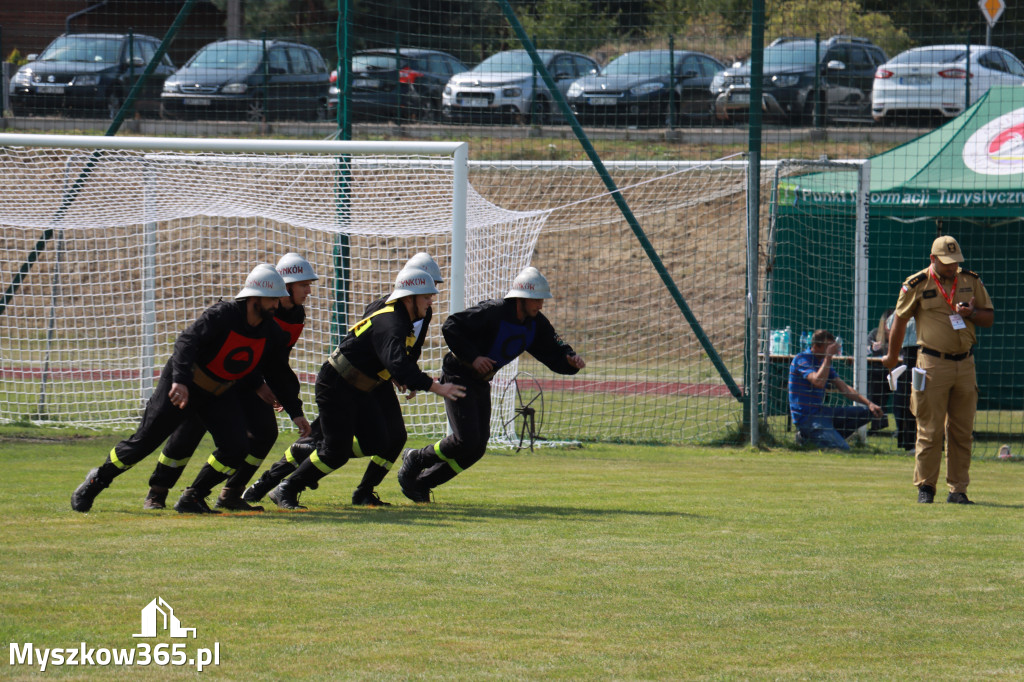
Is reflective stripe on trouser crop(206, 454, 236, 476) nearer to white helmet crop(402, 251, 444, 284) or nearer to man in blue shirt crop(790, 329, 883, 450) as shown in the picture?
white helmet crop(402, 251, 444, 284)

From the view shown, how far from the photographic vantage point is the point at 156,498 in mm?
8859

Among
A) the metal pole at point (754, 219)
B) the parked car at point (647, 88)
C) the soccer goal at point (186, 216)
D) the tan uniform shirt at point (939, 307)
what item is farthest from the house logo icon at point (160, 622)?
the parked car at point (647, 88)

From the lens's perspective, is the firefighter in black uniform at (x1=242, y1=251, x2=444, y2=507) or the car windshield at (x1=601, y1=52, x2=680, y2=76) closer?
the firefighter in black uniform at (x1=242, y1=251, x2=444, y2=507)

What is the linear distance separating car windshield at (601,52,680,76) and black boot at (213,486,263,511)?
1409 centimetres

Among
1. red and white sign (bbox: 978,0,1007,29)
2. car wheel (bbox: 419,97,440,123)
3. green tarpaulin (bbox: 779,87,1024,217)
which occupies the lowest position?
green tarpaulin (bbox: 779,87,1024,217)

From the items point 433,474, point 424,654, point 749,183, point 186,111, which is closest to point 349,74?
point 749,183

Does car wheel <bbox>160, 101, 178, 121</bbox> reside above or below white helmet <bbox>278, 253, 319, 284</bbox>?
above

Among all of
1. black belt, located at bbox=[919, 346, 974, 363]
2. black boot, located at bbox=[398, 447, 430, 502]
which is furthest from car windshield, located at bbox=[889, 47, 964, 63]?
black boot, located at bbox=[398, 447, 430, 502]

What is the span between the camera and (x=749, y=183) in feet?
47.5

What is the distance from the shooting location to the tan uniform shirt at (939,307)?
10.1 m

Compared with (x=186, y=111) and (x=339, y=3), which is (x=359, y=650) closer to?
(x=339, y=3)

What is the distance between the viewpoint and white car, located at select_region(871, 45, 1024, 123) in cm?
2266

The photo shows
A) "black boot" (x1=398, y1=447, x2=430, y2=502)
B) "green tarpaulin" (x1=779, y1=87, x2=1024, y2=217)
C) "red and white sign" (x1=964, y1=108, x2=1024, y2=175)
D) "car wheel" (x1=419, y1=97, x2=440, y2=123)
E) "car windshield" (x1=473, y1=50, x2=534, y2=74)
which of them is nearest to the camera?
"black boot" (x1=398, y1=447, x2=430, y2=502)

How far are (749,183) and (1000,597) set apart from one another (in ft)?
28.0
